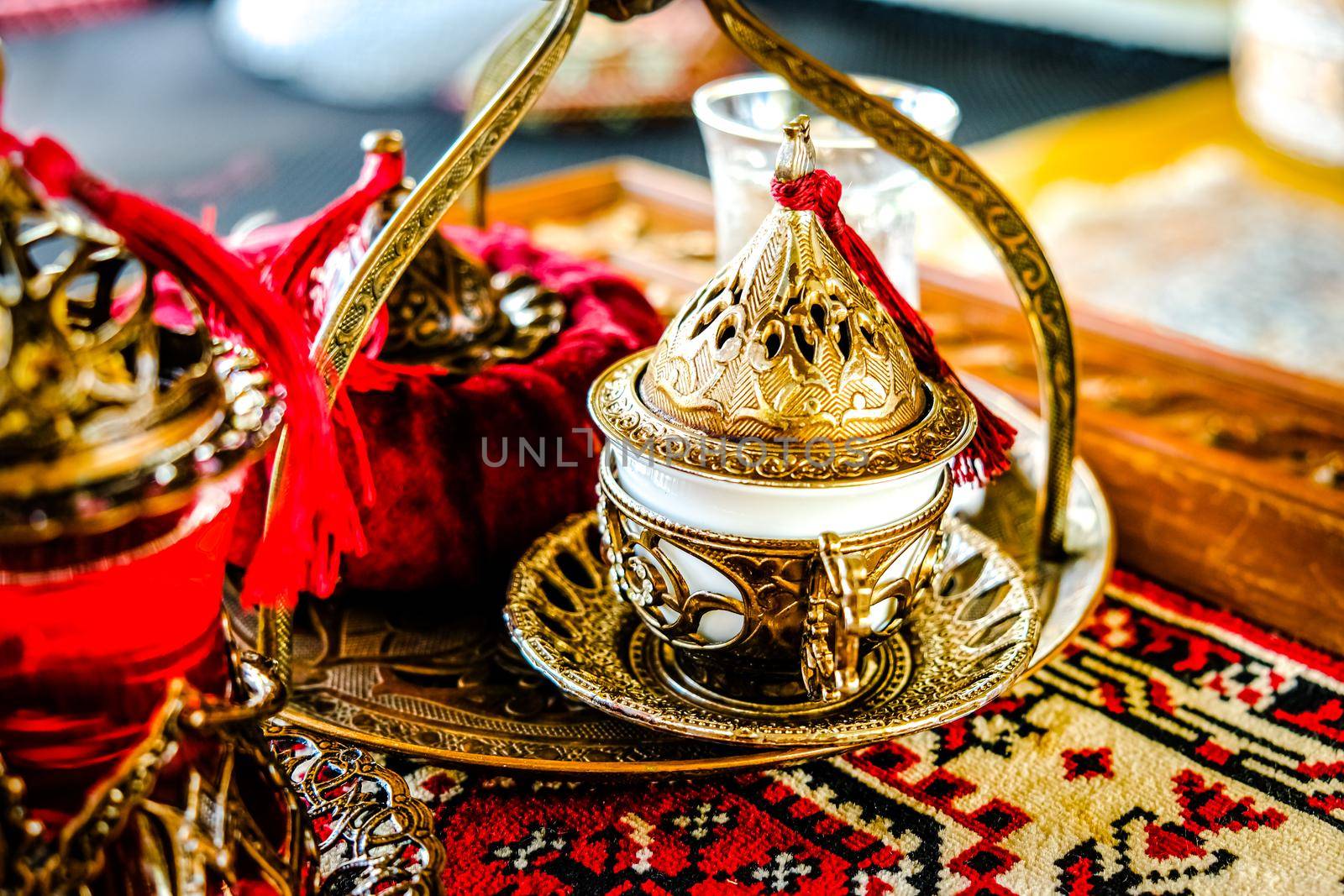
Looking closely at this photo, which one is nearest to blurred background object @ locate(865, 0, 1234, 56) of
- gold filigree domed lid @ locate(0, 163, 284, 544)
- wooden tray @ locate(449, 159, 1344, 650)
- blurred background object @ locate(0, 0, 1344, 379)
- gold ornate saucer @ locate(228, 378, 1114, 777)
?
blurred background object @ locate(0, 0, 1344, 379)

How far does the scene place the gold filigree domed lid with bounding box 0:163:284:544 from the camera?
304mm

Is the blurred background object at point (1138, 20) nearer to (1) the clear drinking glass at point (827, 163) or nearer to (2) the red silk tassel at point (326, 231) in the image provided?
(1) the clear drinking glass at point (827, 163)

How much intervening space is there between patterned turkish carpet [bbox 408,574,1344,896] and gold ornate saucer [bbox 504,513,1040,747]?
51 millimetres

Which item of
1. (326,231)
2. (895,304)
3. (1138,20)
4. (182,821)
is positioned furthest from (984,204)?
(1138,20)

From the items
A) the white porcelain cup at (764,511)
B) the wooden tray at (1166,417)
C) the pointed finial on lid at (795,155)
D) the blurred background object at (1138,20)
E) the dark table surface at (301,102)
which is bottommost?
the dark table surface at (301,102)

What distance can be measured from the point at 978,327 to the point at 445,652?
54 centimetres

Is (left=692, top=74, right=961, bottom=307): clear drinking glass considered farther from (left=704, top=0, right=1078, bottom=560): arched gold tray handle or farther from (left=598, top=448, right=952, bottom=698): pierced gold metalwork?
(left=598, top=448, right=952, bottom=698): pierced gold metalwork

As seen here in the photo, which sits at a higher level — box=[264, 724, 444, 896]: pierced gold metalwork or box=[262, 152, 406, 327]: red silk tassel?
box=[262, 152, 406, 327]: red silk tassel

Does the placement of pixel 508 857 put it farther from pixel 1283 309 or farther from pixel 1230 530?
pixel 1283 309

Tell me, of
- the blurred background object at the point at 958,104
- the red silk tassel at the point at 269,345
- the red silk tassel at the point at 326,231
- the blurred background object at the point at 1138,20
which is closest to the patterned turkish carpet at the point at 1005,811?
the red silk tassel at the point at 269,345

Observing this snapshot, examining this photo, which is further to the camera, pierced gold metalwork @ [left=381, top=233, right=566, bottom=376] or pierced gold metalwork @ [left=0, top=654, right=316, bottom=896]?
pierced gold metalwork @ [left=381, top=233, right=566, bottom=376]

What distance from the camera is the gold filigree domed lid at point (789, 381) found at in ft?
1.46

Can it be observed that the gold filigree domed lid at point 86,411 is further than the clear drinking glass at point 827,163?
No

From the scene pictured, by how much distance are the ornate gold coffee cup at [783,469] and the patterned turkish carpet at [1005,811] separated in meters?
0.06
